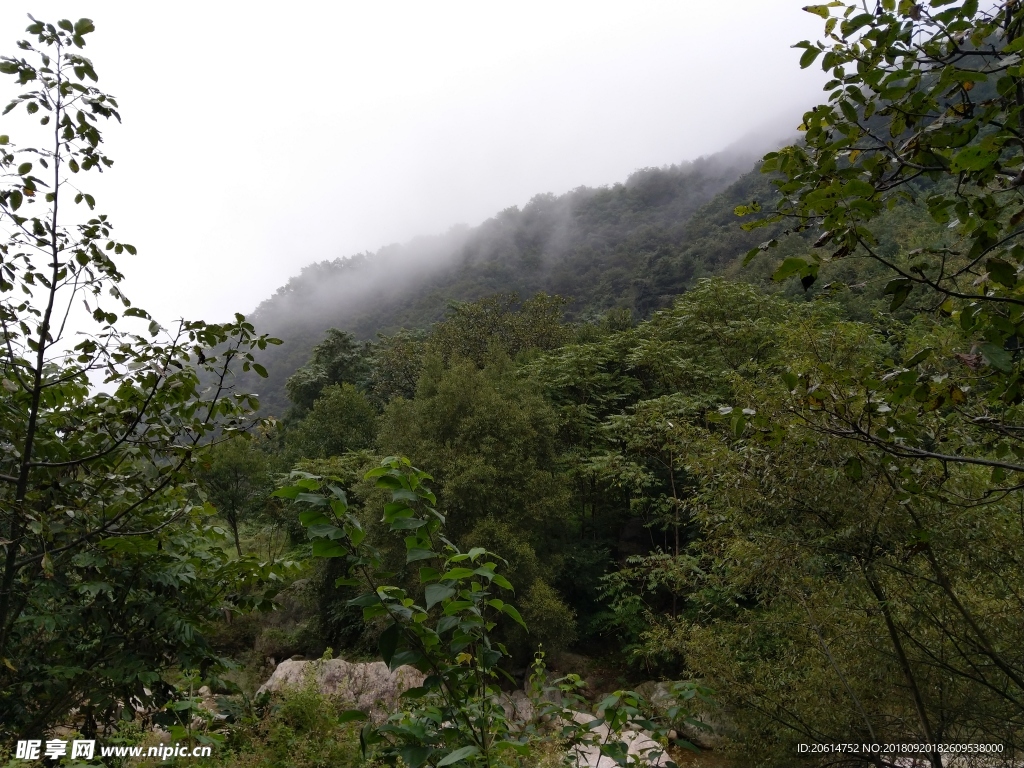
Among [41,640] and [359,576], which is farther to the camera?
[41,640]

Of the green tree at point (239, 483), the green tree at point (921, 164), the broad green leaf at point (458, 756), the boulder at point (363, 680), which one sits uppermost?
the green tree at point (921, 164)

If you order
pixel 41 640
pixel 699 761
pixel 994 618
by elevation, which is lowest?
pixel 699 761

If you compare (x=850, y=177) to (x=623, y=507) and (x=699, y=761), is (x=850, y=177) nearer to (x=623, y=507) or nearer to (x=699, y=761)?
(x=699, y=761)

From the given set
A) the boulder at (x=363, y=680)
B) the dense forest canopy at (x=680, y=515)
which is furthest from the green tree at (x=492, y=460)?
the boulder at (x=363, y=680)

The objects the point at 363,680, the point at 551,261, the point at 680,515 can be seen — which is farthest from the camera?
the point at 551,261

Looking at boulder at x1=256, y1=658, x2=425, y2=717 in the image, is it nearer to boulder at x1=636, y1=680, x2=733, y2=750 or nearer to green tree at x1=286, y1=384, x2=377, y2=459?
boulder at x1=636, y1=680, x2=733, y2=750

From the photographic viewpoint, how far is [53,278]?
1993 mm

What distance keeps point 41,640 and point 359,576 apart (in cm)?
227

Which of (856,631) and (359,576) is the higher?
(359,576)

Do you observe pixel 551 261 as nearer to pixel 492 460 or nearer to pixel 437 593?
pixel 492 460

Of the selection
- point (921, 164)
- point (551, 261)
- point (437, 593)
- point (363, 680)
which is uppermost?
point (551, 261)

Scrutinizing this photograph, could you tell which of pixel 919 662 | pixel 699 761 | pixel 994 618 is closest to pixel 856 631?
pixel 919 662


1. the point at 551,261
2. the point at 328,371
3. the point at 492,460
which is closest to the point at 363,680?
the point at 492,460

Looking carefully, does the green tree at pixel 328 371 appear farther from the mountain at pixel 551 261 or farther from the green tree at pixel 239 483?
the mountain at pixel 551 261
